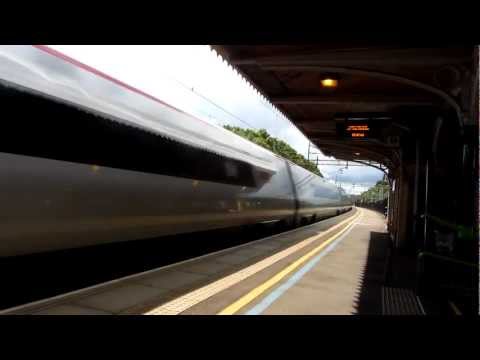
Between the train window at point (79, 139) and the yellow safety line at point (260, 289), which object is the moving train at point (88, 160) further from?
the yellow safety line at point (260, 289)

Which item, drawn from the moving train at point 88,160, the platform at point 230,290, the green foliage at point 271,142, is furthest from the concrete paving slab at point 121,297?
the green foliage at point 271,142

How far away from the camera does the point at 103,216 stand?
502cm

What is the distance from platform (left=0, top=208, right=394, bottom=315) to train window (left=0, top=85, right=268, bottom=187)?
1.54 meters

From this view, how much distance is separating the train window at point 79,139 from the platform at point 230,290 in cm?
154

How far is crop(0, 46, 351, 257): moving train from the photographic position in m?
3.93

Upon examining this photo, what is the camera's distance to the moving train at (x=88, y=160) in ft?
12.9

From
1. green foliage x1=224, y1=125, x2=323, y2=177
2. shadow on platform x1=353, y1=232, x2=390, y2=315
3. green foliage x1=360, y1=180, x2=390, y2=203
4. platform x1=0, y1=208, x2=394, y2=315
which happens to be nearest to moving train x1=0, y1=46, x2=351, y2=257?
platform x1=0, y1=208, x2=394, y2=315

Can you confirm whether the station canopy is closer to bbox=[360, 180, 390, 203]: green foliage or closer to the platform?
the platform

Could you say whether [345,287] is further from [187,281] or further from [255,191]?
[255,191]

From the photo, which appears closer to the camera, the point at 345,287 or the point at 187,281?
the point at 187,281

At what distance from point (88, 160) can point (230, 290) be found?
2.46 metres
